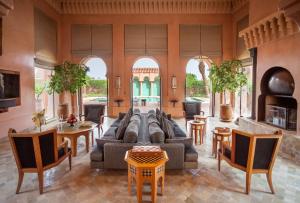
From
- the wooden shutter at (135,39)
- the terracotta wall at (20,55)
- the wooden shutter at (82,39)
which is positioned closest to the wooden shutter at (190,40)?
the wooden shutter at (135,39)

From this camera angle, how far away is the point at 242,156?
3.36m

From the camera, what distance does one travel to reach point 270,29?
5.86 m

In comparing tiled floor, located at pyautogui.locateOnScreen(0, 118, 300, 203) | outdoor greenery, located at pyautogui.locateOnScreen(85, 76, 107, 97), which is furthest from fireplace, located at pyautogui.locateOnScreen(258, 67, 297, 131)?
outdoor greenery, located at pyautogui.locateOnScreen(85, 76, 107, 97)

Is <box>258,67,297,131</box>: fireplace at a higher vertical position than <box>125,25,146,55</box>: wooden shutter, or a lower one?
lower

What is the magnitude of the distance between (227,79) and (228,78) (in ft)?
0.18

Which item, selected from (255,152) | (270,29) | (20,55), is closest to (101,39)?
(20,55)

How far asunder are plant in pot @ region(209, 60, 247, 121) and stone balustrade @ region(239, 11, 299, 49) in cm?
203

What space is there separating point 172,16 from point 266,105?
623 cm

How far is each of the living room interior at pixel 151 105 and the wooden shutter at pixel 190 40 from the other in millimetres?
48

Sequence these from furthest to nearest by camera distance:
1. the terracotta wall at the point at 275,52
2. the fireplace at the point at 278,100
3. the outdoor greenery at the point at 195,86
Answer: the outdoor greenery at the point at 195,86 → the fireplace at the point at 278,100 → the terracotta wall at the point at 275,52

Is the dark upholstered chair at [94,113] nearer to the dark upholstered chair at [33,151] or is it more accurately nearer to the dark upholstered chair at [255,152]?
the dark upholstered chair at [33,151]

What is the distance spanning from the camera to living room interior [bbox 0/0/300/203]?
322 cm

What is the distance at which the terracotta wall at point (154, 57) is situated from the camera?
10406mm

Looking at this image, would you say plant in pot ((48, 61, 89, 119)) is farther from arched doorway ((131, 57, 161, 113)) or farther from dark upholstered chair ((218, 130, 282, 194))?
arched doorway ((131, 57, 161, 113))
